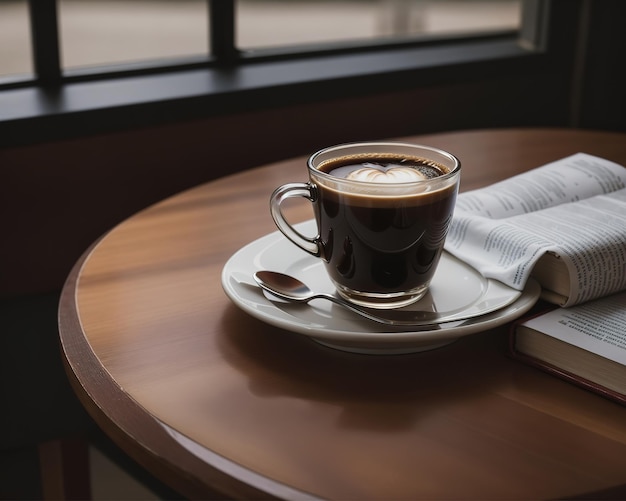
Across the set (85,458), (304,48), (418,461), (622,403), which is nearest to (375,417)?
(418,461)

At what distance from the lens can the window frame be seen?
112cm

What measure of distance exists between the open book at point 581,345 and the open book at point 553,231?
17mm

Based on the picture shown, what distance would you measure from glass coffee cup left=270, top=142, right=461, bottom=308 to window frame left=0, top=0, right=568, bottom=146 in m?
0.59

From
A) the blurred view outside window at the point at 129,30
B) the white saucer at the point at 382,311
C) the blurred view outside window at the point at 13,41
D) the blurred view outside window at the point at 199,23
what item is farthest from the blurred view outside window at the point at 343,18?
the white saucer at the point at 382,311

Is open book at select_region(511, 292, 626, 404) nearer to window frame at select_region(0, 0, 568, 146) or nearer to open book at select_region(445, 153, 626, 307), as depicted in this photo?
open book at select_region(445, 153, 626, 307)

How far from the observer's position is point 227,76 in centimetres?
131

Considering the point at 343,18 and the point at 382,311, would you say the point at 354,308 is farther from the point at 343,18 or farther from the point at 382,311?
the point at 343,18

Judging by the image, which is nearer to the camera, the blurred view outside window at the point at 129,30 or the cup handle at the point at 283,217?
the cup handle at the point at 283,217

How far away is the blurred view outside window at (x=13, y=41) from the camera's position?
14.8m

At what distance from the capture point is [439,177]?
56 centimetres

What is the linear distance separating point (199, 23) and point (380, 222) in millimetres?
21992

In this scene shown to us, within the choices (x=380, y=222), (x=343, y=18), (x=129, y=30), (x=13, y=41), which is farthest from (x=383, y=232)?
(x=343, y=18)

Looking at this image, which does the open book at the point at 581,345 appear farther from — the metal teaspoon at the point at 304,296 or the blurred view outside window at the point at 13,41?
the blurred view outside window at the point at 13,41

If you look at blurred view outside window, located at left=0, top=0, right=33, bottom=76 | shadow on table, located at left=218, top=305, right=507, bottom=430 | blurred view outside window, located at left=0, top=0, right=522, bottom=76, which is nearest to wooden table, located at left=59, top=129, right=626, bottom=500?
shadow on table, located at left=218, top=305, right=507, bottom=430
